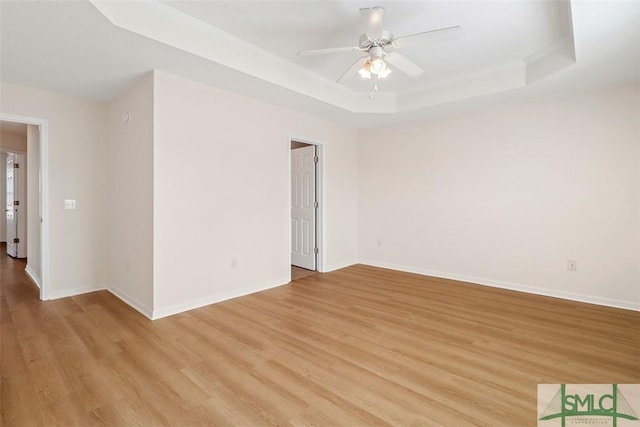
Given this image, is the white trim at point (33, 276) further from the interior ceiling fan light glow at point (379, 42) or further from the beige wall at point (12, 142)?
the interior ceiling fan light glow at point (379, 42)

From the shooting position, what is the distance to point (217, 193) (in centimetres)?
341

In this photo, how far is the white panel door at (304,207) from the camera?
4934 mm

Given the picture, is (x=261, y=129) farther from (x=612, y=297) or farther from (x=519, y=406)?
(x=612, y=297)

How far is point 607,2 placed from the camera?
1.98 m

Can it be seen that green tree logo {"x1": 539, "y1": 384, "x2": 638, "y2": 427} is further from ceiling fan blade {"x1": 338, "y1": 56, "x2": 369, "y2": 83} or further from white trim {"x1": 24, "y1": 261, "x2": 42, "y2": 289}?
white trim {"x1": 24, "y1": 261, "x2": 42, "y2": 289}

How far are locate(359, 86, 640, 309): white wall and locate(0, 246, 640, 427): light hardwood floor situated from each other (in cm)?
50

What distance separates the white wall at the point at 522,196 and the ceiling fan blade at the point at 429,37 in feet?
7.56

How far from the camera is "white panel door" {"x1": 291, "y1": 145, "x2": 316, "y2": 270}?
4.93m

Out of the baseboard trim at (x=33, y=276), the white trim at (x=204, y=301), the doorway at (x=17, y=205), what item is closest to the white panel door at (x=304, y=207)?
the white trim at (x=204, y=301)

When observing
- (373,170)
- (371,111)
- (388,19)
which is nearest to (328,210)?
(373,170)

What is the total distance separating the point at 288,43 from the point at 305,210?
2.67m

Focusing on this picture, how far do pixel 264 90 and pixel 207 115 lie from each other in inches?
27.2

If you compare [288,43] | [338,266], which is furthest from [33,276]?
[288,43]

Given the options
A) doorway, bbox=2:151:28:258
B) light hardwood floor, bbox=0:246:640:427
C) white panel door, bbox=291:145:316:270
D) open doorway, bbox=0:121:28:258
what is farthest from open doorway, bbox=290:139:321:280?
doorway, bbox=2:151:28:258
